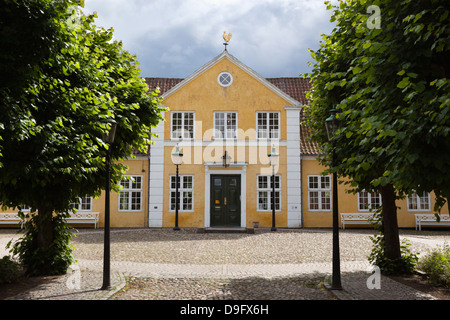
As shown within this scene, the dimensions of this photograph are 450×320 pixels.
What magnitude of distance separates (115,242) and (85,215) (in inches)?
263

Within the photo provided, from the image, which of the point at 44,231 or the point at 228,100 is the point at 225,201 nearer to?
the point at 228,100

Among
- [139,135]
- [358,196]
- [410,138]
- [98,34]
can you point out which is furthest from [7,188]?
[358,196]

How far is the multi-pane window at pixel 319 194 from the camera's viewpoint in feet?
63.2

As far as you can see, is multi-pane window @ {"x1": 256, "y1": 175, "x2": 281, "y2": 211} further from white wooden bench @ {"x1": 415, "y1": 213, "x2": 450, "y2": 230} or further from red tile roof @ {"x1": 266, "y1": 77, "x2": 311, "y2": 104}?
white wooden bench @ {"x1": 415, "y1": 213, "x2": 450, "y2": 230}

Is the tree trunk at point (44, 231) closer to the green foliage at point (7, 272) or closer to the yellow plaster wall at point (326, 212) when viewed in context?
the green foliage at point (7, 272)

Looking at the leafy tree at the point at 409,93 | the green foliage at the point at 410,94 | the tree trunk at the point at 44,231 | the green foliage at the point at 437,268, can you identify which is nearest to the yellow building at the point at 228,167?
the green foliage at the point at 437,268

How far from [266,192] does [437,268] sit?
11872 millimetres

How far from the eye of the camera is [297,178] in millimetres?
18938

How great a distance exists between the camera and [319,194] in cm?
1933

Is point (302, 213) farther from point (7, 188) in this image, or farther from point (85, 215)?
point (7, 188)

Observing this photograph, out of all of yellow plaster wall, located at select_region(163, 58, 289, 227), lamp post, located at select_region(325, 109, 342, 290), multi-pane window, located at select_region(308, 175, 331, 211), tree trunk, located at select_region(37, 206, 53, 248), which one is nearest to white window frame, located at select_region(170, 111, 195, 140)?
yellow plaster wall, located at select_region(163, 58, 289, 227)

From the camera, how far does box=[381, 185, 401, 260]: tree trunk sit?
26.5ft

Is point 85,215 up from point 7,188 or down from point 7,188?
down

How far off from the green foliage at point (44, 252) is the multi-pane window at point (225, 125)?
11.8m
